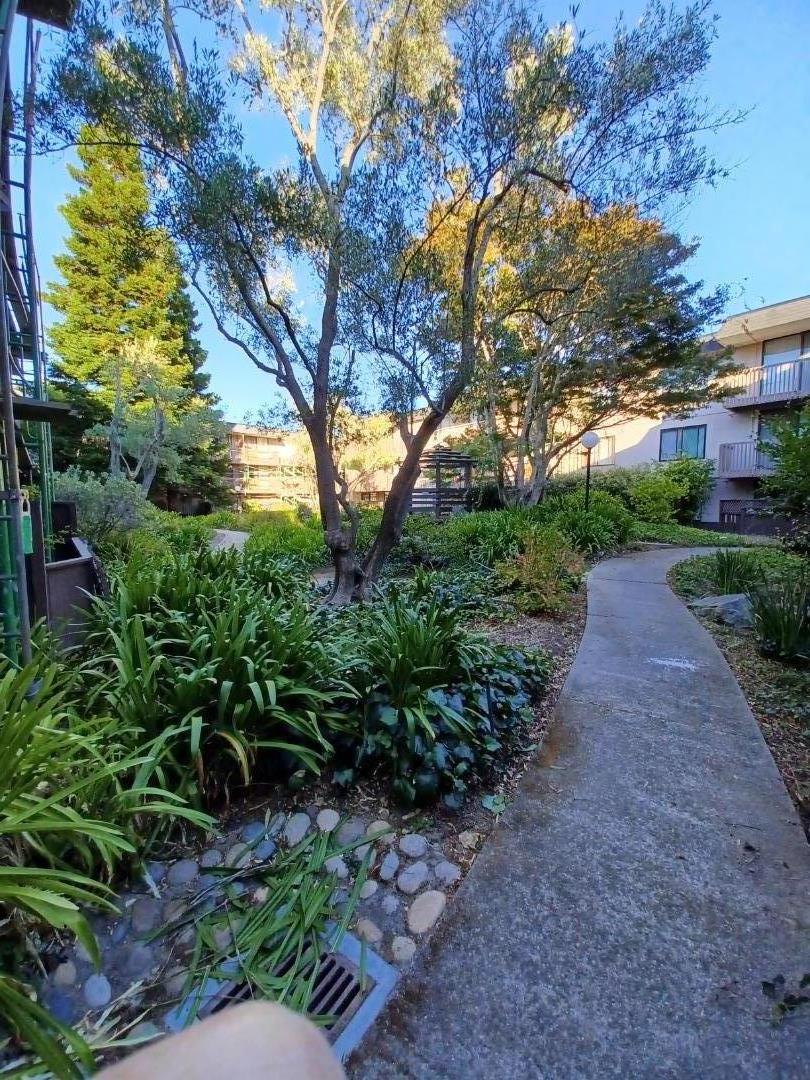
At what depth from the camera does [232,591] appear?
3.04 m

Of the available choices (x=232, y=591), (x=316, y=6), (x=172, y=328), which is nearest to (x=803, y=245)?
(x=316, y=6)

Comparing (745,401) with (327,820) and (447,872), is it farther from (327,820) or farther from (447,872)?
(327,820)

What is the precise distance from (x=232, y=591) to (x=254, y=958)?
6.66ft

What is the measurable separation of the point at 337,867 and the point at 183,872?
1.75ft

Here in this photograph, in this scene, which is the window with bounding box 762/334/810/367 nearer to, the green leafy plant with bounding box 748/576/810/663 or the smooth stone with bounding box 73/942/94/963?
the green leafy plant with bounding box 748/576/810/663

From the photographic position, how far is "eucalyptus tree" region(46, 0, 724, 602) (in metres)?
3.83

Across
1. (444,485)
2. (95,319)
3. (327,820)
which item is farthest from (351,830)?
(95,319)

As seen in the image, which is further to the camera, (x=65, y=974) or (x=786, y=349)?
(x=786, y=349)

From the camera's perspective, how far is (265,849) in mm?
1755

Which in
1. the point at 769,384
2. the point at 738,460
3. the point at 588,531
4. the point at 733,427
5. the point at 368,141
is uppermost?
the point at 368,141

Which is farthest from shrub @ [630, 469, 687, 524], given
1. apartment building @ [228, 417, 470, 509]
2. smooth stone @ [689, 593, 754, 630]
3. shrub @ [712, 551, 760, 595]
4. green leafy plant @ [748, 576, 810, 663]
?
green leafy plant @ [748, 576, 810, 663]

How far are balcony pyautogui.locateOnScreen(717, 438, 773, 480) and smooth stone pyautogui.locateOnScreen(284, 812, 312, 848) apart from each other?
1478 centimetres

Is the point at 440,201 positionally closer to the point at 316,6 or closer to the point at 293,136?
the point at 293,136

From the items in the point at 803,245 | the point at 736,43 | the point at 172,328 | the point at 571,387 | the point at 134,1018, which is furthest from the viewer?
the point at 172,328
